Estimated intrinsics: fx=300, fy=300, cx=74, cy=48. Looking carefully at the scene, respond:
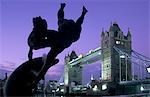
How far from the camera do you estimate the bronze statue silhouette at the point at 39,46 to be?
5.02m

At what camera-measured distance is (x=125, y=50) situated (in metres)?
56.8

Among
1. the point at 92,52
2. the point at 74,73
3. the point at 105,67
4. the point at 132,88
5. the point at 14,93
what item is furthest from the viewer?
the point at 74,73

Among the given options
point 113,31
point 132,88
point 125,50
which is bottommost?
point 132,88

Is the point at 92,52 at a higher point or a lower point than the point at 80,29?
A: higher

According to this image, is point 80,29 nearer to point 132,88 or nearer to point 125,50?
point 132,88

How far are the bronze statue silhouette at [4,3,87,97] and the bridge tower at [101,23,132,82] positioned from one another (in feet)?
151

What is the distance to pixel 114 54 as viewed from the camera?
181 ft

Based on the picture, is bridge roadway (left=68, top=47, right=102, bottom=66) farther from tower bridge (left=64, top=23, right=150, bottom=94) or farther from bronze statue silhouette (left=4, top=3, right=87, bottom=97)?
bronze statue silhouette (left=4, top=3, right=87, bottom=97)

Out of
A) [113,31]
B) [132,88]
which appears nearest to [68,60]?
[113,31]

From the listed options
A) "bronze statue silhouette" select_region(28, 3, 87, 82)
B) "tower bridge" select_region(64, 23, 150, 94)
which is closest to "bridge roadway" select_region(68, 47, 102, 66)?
"tower bridge" select_region(64, 23, 150, 94)

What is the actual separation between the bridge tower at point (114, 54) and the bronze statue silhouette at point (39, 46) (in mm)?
46089

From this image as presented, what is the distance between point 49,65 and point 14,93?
75cm

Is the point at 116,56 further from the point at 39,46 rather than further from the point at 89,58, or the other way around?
the point at 39,46

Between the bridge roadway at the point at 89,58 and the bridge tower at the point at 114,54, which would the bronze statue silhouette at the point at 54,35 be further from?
the bridge roadway at the point at 89,58
